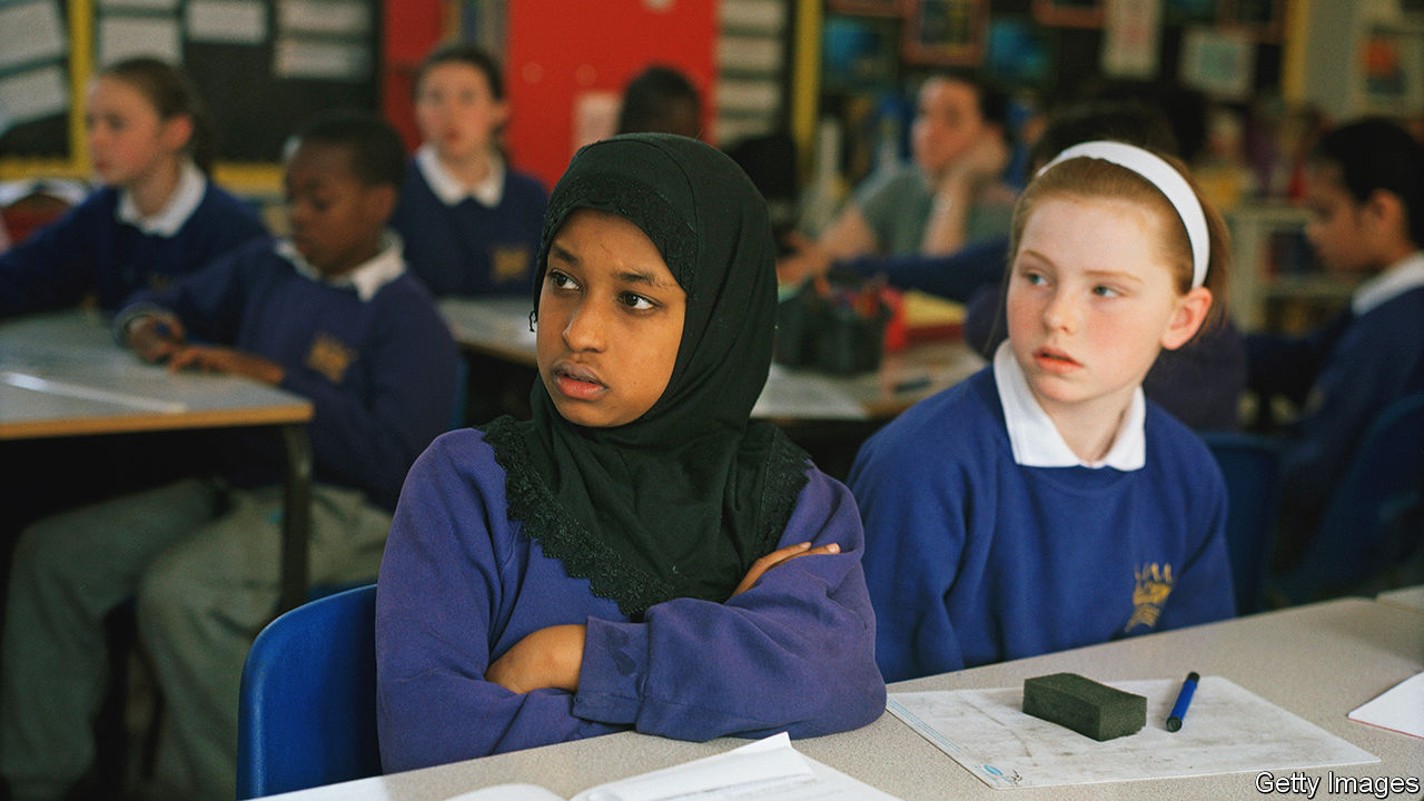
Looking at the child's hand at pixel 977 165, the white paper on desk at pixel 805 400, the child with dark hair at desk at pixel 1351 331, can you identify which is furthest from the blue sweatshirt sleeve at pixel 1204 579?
the child's hand at pixel 977 165

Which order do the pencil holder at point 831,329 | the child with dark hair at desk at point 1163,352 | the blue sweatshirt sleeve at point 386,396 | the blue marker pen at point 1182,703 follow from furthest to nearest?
the pencil holder at point 831,329 → the blue sweatshirt sleeve at point 386,396 → the child with dark hair at desk at point 1163,352 → the blue marker pen at point 1182,703

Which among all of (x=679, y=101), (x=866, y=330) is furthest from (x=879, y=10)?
(x=866, y=330)

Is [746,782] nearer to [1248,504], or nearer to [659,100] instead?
[1248,504]

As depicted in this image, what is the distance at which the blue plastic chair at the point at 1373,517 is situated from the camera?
2.53m

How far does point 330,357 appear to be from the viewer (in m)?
2.38

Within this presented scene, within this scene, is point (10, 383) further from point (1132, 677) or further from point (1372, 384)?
point (1372, 384)

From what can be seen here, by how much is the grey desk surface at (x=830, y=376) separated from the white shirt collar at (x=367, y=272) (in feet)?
0.85

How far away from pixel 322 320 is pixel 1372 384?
2164mm

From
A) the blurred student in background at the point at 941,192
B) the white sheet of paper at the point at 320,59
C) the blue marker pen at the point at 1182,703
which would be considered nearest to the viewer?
the blue marker pen at the point at 1182,703

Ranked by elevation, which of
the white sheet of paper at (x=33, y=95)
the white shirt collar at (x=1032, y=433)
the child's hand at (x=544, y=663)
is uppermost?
the white sheet of paper at (x=33, y=95)

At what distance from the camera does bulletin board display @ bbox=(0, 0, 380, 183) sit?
432 cm

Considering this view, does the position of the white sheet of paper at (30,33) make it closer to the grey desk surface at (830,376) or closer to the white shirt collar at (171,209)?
the white shirt collar at (171,209)

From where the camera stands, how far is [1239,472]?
2.08 metres

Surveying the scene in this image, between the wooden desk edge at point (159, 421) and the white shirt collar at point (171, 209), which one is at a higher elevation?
the white shirt collar at point (171, 209)
